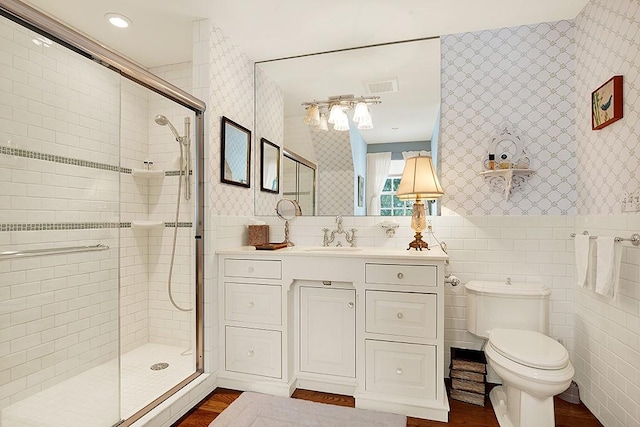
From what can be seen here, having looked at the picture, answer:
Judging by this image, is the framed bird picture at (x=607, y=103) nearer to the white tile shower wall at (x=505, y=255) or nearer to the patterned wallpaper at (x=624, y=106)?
the patterned wallpaper at (x=624, y=106)

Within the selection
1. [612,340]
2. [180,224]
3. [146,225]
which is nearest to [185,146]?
[180,224]

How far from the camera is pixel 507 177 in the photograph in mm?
2307

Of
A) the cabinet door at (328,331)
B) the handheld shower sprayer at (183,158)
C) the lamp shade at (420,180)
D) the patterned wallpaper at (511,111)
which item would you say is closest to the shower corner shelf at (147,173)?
the handheld shower sprayer at (183,158)

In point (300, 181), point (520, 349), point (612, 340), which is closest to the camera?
point (520, 349)

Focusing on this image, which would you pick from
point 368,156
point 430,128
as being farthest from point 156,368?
point 430,128

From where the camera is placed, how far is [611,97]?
1.84 metres

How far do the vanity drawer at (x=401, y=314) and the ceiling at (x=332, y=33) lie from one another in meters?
1.24

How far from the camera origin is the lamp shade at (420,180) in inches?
89.0

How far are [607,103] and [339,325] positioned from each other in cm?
199

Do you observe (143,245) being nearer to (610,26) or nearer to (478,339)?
(478,339)

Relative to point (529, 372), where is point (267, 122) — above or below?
above

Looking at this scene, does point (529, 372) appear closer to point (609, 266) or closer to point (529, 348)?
point (529, 348)

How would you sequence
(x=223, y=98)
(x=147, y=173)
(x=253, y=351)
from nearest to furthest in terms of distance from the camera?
(x=253, y=351) → (x=223, y=98) → (x=147, y=173)

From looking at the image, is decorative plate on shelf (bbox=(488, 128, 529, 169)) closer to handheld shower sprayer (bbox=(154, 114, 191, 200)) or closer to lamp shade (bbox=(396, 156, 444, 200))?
lamp shade (bbox=(396, 156, 444, 200))
